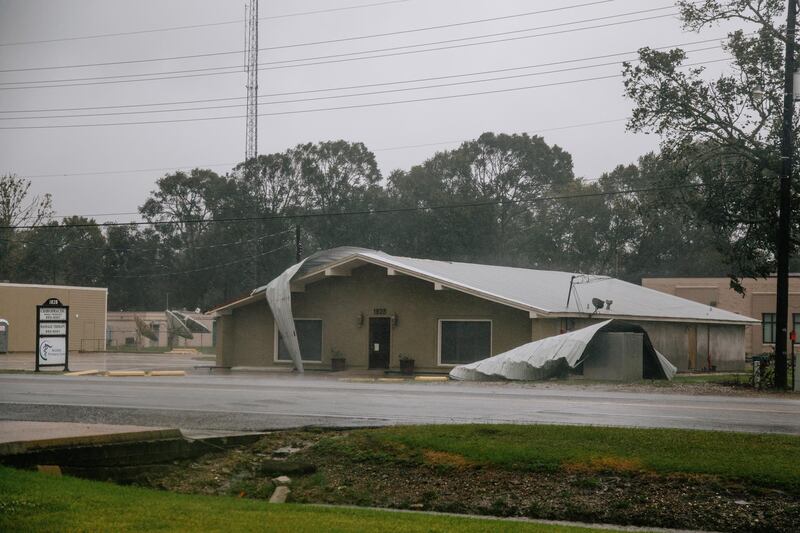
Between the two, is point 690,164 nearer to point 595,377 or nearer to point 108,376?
point 595,377

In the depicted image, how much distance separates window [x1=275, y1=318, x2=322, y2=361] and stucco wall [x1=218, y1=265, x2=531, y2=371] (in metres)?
0.28

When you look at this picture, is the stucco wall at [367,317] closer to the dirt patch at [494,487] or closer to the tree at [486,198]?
the dirt patch at [494,487]

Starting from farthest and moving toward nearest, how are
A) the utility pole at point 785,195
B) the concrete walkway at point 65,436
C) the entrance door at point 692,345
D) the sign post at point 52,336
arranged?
the entrance door at point 692,345
the sign post at point 52,336
the utility pole at point 785,195
the concrete walkway at point 65,436

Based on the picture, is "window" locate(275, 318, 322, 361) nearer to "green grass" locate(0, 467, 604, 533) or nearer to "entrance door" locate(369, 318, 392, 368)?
"entrance door" locate(369, 318, 392, 368)

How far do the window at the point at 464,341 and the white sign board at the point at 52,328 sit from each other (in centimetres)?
1389

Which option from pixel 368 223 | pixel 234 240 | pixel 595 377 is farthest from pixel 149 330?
pixel 595 377

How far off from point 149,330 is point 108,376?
46622 millimetres

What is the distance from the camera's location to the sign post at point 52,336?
34531mm

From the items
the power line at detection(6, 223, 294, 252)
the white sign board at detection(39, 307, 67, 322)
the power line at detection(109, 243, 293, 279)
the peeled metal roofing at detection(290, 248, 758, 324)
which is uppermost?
the power line at detection(6, 223, 294, 252)

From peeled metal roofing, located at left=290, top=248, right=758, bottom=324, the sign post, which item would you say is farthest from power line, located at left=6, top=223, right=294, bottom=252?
the sign post

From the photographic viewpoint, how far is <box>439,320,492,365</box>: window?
120 ft

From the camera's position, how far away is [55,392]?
2181cm

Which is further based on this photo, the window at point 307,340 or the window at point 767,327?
the window at point 767,327

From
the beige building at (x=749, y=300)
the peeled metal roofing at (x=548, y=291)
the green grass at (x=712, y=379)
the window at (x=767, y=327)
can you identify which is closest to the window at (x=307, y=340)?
the peeled metal roofing at (x=548, y=291)
